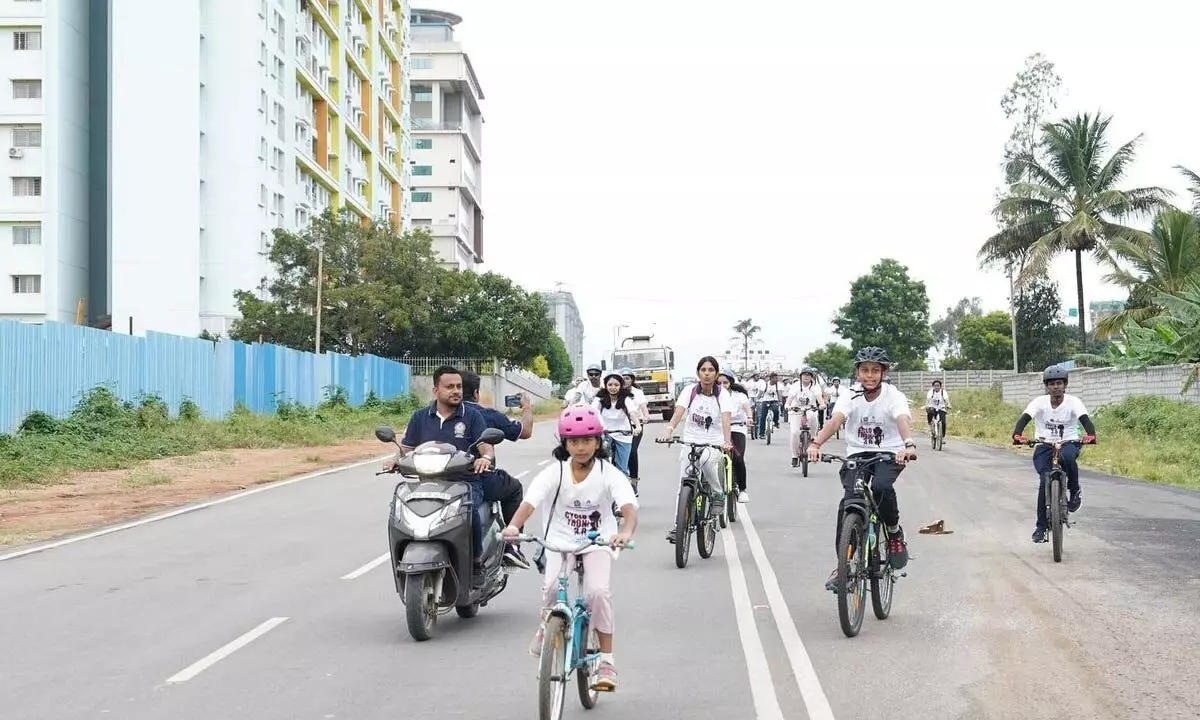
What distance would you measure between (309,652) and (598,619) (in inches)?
96.0

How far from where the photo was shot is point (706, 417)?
503 inches

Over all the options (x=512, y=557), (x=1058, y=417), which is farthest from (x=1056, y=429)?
(x=512, y=557)

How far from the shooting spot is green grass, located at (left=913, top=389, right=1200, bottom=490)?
2341cm

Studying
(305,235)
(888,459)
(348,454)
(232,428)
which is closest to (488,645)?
(888,459)

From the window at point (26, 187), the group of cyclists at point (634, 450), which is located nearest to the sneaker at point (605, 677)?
the group of cyclists at point (634, 450)

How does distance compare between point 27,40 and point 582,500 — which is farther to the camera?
point 27,40

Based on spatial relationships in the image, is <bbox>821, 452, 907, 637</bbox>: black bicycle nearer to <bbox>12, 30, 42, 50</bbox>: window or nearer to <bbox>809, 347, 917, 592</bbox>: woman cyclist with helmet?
<bbox>809, 347, 917, 592</bbox>: woman cyclist with helmet

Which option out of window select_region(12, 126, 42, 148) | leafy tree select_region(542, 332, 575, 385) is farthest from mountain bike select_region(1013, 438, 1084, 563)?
leafy tree select_region(542, 332, 575, 385)

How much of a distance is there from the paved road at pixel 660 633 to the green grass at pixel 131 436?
8790 mm

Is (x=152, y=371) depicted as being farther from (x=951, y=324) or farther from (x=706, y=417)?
(x=951, y=324)

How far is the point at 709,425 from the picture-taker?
12758 mm

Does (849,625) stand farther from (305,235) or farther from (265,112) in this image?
(265,112)

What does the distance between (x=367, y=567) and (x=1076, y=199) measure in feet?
135

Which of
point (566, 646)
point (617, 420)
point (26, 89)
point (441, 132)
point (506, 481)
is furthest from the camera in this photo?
point (441, 132)
